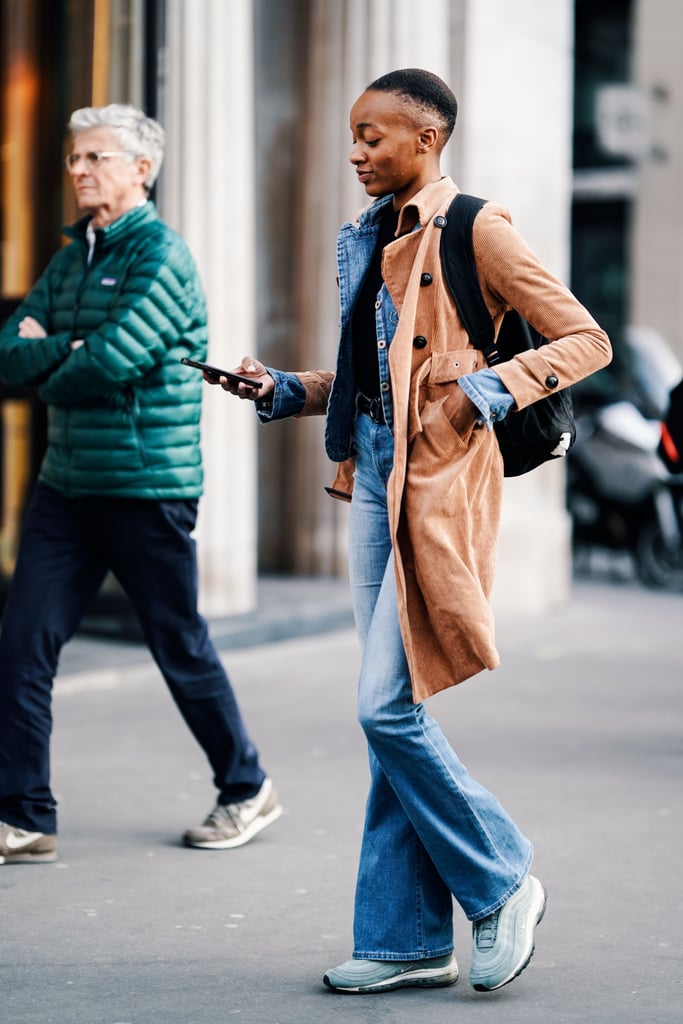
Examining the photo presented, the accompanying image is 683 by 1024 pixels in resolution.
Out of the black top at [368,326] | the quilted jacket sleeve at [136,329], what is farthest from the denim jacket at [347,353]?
the quilted jacket sleeve at [136,329]

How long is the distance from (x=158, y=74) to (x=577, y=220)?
14.5 meters

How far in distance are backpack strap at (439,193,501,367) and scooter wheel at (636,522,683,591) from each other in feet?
29.8

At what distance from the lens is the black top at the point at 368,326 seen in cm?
382

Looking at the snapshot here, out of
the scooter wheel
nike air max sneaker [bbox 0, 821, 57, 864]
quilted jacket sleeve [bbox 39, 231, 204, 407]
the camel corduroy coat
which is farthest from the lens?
the scooter wheel

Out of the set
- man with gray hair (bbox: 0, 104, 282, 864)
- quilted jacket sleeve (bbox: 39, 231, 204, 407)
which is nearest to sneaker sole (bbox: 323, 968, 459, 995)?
man with gray hair (bbox: 0, 104, 282, 864)

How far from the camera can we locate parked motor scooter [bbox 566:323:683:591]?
12398mm

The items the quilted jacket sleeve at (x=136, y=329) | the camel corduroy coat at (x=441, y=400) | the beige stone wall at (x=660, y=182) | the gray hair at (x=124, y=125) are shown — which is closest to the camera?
the camel corduroy coat at (x=441, y=400)

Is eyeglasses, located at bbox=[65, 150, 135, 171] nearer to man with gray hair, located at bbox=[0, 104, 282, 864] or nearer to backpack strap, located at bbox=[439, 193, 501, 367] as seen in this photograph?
man with gray hair, located at bbox=[0, 104, 282, 864]

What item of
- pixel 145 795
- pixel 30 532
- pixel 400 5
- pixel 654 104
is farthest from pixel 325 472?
pixel 654 104

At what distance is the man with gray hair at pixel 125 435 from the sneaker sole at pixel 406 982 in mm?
1347

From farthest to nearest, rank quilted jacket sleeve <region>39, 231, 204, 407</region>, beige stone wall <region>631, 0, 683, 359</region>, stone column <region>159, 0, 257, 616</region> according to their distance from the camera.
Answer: beige stone wall <region>631, 0, 683, 359</region> < stone column <region>159, 0, 257, 616</region> < quilted jacket sleeve <region>39, 231, 204, 407</region>

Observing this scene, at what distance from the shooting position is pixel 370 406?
384 centimetres

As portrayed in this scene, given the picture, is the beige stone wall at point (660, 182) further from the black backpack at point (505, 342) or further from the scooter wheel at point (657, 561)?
the black backpack at point (505, 342)

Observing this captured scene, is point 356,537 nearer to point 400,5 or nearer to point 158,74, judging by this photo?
point 158,74
